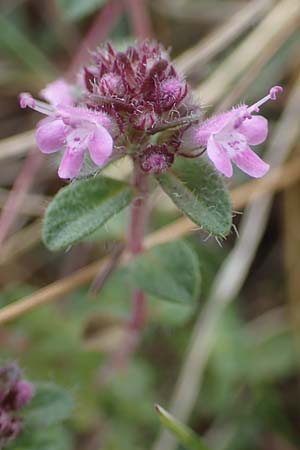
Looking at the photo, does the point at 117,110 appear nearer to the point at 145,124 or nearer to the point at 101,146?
the point at 145,124

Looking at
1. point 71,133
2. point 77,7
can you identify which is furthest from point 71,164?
point 77,7

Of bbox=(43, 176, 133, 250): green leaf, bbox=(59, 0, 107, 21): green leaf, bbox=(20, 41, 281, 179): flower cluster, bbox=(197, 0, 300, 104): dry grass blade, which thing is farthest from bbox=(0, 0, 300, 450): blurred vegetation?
bbox=(20, 41, 281, 179): flower cluster

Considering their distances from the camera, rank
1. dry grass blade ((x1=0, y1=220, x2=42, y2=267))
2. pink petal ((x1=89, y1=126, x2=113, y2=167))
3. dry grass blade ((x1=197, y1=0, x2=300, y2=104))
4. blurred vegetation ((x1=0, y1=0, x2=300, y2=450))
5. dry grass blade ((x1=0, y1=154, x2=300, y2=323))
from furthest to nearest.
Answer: dry grass blade ((x1=197, y1=0, x2=300, y2=104)), dry grass blade ((x1=0, y1=220, x2=42, y2=267)), blurred vegetation ((x1=0, y1=0, x2=300, y2=450)), dry grass blade ((x1=0, y1=154, x2=300, y2=323)), pink petal ((x1=89, y1=126, x2=113, y2=167))

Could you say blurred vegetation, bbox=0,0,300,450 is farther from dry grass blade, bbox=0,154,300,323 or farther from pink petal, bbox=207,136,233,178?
pink petal, bbox=207,136,233,178

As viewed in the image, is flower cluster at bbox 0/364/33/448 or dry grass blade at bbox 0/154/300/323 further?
dry grass blade at bbox 0/154/300/323

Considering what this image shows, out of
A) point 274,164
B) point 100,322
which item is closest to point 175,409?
point 100,322

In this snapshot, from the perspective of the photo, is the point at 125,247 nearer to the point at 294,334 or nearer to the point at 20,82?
the point at 294,334
